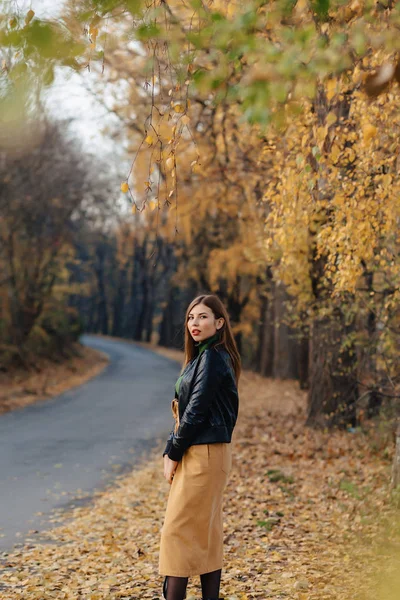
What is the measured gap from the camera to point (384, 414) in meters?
11.0

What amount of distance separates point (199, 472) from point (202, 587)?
81cm

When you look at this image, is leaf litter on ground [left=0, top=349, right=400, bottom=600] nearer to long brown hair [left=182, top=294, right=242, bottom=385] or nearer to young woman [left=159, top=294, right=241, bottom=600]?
young woman [left=159, top=294, right=241, bottom=600]

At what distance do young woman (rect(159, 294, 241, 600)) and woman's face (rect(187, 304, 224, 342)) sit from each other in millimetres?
165

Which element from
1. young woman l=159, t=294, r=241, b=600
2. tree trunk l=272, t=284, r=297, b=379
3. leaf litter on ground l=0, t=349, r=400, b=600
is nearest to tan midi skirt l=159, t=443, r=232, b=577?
young woman l=159, t=294, r=241, b=600

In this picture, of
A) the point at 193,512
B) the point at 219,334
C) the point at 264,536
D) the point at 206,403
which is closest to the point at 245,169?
the point at 264,536

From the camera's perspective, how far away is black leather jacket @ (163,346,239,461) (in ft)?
14.0

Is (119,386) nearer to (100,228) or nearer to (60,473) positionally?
(60,473)

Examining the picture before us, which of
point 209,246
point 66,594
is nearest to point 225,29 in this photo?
point 66,594

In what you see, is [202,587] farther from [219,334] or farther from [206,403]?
[219,334]

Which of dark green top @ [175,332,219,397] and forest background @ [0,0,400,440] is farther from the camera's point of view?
dark green top @ [175,332,219,397]

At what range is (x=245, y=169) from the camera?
1430 cm

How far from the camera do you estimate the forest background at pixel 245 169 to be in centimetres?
339

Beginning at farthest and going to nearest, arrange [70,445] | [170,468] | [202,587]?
1. [70,445]
2. [202,587]
3. [170,468]

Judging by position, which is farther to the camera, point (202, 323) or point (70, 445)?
point (70, 445)
